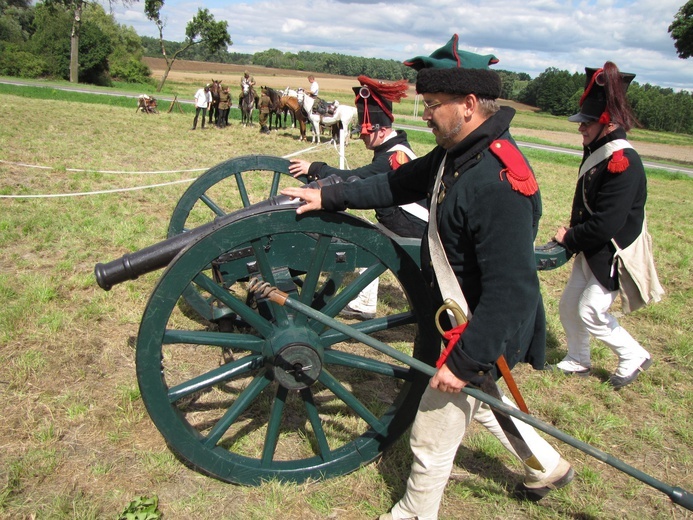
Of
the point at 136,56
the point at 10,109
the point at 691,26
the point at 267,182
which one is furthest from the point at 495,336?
the point at 136,56

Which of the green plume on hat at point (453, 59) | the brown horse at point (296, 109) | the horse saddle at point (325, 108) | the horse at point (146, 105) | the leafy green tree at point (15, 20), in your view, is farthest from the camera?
the leafy green tree at point (15, 20)

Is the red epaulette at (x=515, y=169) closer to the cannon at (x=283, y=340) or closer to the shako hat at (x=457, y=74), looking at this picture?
the shako hat at (x=457, y=74)

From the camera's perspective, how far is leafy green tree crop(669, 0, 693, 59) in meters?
23.0

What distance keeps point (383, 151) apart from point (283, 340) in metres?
2.04

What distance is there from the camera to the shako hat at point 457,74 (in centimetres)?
186

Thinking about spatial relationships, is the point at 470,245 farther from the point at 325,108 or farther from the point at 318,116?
the point at 318,116

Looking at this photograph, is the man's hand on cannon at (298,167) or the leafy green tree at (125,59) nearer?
the man's hand on cannon at (298,167)

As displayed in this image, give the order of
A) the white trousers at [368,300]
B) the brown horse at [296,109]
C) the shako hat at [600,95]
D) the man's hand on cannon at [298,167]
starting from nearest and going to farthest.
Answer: the shako hat at [600,95], the man's hand on cannon at [298,167], the white trousers at [368,300], the brown horse at [296,109]

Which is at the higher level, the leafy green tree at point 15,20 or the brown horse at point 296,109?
the leafy green tree at point 15,20

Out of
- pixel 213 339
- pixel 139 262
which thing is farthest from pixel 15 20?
pixel 213 339

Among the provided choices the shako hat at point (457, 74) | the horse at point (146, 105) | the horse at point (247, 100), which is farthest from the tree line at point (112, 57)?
the shako hat at point (457, 74)

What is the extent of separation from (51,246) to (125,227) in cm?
81

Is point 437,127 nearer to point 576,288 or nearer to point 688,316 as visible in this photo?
point 576,288

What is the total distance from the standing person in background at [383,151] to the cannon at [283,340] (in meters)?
0.94
